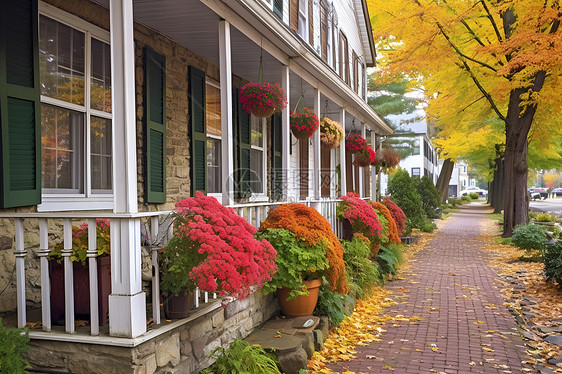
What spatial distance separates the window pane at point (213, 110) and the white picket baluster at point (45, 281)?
4382 millimetres

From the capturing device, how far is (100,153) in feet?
17.2

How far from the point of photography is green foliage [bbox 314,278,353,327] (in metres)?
5.90

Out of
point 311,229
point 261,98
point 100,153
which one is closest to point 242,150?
point 261,98

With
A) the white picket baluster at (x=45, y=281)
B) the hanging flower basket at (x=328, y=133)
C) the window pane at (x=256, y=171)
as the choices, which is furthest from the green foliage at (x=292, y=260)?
the hanging flower basket at (x=328, y=133)

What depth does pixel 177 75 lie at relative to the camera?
262 inches

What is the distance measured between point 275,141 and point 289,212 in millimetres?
4367

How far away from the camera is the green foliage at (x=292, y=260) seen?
5.23 metres

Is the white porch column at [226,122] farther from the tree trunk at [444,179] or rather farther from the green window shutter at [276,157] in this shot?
the tree trunk at [444,179]

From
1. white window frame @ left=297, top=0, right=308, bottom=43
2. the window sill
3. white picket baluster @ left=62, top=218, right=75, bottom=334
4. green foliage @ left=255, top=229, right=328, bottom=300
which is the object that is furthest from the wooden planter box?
white window frame @ left=297, top=0, right=308, bottom=43

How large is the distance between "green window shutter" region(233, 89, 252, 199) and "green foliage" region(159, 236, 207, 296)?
181 inches

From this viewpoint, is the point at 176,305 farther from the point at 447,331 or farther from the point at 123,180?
the point at 447,331

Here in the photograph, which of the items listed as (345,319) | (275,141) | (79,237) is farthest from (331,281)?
(275,141)

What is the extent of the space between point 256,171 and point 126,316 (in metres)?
6.38

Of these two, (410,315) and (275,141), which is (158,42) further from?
(410,315)
